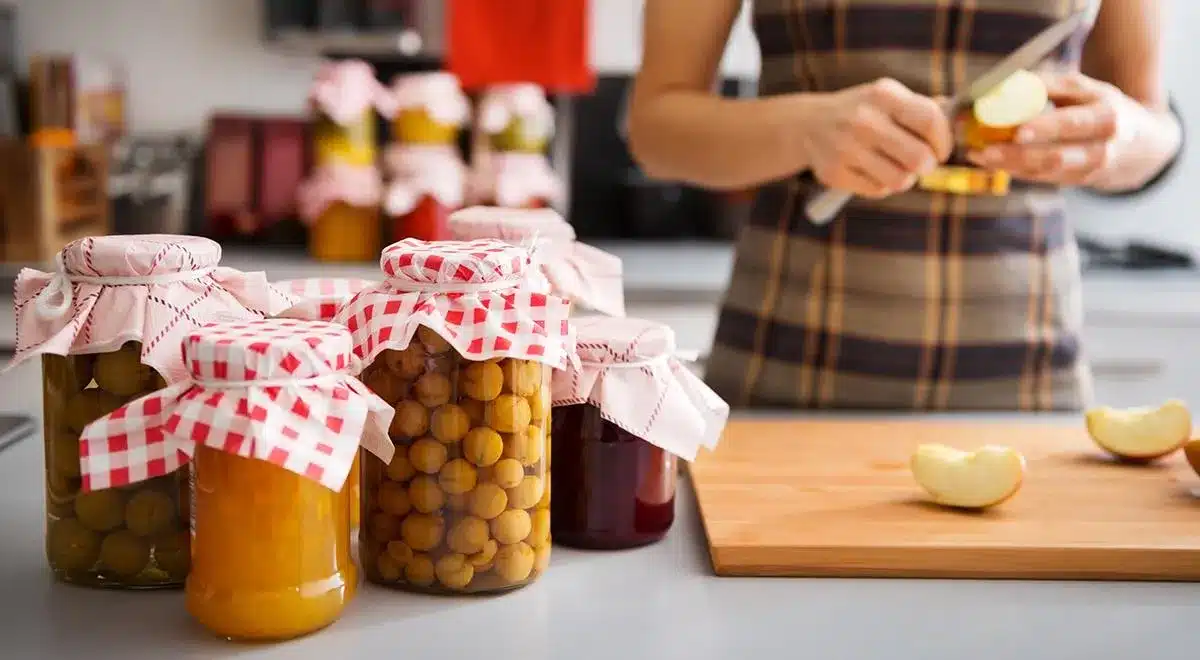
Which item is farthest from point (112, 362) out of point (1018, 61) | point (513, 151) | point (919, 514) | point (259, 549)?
point (513, 151)

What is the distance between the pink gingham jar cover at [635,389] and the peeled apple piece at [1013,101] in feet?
1.21

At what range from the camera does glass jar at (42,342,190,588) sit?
64 cm

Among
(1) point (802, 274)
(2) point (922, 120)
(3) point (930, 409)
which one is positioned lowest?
(3) point (930, 409)

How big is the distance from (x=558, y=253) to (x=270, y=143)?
187 centimetres

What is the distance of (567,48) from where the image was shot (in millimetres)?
2414

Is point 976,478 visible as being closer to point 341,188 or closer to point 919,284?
point 919,284

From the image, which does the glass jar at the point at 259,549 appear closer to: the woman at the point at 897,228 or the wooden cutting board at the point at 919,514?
the wooden cutting board at the point at 919,514

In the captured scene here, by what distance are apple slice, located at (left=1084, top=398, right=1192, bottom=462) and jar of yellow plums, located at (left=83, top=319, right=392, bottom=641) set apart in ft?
1.81

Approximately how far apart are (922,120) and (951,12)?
0.89 feet

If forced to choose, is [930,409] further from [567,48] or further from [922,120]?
[567,48]

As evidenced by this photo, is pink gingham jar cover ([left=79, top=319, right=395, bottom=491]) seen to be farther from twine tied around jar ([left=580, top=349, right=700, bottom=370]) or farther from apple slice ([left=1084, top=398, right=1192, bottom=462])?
apple slice ([left=1084, top=398, right=1192, bottom=462])

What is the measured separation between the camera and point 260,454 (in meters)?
0.54

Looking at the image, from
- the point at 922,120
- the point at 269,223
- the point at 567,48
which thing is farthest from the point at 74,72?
the point at 922,120

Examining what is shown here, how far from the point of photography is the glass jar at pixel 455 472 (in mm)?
628
